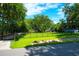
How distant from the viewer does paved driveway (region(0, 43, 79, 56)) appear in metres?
5.04

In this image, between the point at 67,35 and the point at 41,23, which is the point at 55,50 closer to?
the point at 67,35

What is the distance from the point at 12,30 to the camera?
5.63m

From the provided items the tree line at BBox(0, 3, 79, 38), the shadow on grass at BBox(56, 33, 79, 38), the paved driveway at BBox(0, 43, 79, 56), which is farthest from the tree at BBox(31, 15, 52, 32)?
the paved driveway at BBox(0, 43, 79, 56)

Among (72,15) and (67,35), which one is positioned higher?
(72,15)

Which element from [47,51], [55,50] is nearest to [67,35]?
[55,50]

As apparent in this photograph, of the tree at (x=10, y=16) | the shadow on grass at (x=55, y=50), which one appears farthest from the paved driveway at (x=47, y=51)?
the tree at (x=10, y=16)

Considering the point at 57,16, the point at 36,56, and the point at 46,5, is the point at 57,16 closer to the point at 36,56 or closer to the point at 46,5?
the point at 46,5

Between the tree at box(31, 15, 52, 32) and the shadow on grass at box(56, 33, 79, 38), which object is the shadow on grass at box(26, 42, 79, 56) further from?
the tree at box(31, 15, 52, 32)

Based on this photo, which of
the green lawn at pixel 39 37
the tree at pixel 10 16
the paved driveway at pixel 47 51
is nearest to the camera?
the paved driveway at pixel 47 51

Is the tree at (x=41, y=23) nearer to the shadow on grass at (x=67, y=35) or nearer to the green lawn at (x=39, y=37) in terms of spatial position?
the green lawn at (x=39, y=37)

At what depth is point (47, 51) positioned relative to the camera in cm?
512

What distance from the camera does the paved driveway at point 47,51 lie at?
5043 millimetres

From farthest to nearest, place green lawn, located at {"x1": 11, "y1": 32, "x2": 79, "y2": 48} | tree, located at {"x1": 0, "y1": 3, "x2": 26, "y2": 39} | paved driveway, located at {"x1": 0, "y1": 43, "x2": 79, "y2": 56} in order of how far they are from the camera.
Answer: tree, located at {"x1": 0, "y1": 3, "x2": 26, "y2": 39} → green lawn, located at {"x1": 11, "y1": 32, "x2": 79, "y2": 48} → paved driveway, located at {"x1": 0, "y1": 43, "x2": 79, "y2": 56}

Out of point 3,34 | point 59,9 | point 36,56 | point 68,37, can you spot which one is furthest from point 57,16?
point 3,34
